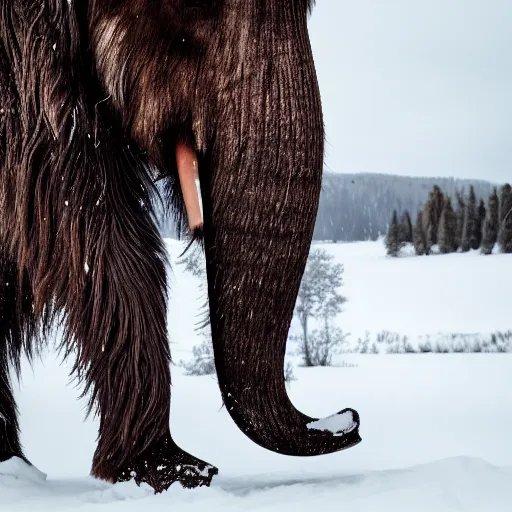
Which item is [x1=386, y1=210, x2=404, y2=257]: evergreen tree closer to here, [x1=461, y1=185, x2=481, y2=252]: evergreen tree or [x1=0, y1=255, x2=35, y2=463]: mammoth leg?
[x1=461, y1=185, x2=481, y2=252]: evergreen tree

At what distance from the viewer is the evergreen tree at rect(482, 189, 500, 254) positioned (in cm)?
247

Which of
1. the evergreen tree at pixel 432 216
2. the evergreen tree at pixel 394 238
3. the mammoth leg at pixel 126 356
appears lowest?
the mammoth leg at pixel 126 356

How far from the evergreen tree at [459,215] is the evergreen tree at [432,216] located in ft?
0.19

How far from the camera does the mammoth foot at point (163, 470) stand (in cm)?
110

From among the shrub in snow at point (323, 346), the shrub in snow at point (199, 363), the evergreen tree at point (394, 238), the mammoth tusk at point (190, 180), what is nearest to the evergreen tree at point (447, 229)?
the evergreen tree at point (394, 238)

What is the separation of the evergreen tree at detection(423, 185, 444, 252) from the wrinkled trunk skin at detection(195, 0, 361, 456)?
5.48 ft

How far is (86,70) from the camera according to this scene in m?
1.11

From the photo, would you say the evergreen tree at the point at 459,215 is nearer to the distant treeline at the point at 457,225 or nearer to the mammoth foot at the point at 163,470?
the distant treeline at the point at 457,225

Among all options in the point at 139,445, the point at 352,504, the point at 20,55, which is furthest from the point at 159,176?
the point at 352,504

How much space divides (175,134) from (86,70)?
15cm

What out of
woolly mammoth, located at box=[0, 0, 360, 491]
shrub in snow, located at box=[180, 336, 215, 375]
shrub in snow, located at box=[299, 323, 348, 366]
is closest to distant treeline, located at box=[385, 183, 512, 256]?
shrub in snow, located at box=[299, 323, 348, 366]

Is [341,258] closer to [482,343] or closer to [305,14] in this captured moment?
[482,343]

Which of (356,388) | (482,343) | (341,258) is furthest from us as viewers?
(341,258)

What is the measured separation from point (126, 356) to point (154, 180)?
9.6 inches
